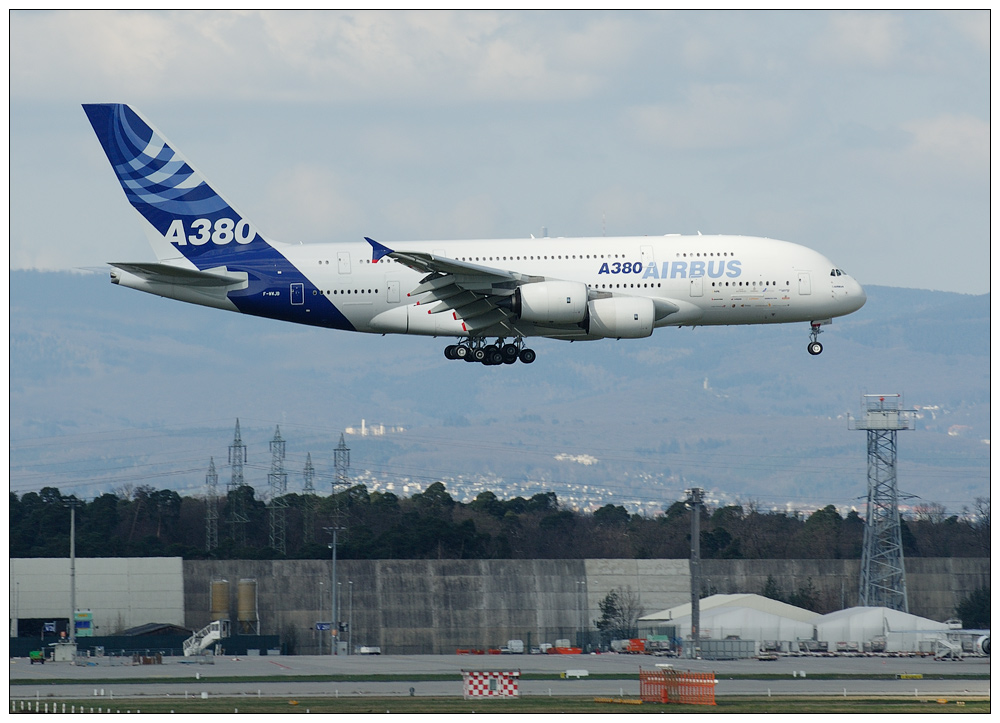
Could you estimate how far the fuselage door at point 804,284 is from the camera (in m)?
56.4

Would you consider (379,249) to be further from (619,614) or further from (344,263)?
(619,614)

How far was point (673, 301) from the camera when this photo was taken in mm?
55062

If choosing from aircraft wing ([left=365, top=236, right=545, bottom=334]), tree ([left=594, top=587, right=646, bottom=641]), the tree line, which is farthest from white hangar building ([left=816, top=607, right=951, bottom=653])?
aircraft wing ([left=365, top=236, right=545, bottom=334])

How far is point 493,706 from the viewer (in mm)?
44188

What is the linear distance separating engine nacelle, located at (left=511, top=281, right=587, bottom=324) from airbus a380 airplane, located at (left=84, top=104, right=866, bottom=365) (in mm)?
50

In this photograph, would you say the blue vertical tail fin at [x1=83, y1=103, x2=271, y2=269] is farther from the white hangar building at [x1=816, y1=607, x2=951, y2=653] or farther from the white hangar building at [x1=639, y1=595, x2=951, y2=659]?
the white hangar building at [x1=816, y1=607, x2=951, y2=653]

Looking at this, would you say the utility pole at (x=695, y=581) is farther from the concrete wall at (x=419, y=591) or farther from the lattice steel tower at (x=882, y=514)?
the lattice steel tower at (x=882, y=514)

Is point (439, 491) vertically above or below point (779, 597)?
above

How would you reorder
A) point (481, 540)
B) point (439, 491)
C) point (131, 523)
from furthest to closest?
point (439, 491)
point (131, 523)
point (481, 540)

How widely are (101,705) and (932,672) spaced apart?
33.7 m

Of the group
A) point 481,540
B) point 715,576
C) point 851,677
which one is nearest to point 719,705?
point 851,677

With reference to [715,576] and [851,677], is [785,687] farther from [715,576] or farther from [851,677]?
[715,576]

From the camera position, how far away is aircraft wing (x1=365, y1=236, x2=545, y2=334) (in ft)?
173

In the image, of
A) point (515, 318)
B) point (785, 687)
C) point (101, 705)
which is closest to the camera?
point (101, 705)
